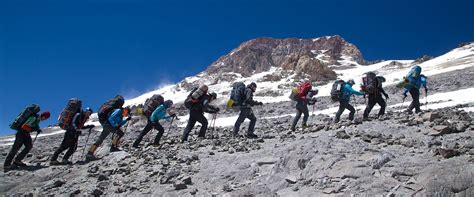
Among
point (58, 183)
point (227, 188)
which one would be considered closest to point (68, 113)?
point (58, 183)

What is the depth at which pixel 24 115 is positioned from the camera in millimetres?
12141

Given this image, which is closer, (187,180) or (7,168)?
(187,180)

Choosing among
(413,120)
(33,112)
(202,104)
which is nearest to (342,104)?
(413,120)

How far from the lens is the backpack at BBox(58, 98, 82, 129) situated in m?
12.3

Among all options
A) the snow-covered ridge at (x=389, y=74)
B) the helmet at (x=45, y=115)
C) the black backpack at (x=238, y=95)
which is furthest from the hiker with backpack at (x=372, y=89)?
the snow-covered ridge at (x=389, y=74)

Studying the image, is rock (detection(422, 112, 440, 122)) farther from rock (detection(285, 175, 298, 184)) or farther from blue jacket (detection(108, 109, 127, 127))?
blue jacket (detection(108, 109, 127, 127))

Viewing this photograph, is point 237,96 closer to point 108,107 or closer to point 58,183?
point 108,107

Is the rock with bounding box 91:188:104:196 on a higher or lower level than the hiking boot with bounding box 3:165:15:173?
lower

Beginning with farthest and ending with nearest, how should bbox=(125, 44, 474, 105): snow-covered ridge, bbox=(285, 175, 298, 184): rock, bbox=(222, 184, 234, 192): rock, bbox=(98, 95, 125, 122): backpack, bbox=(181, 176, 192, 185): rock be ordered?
bbox=(125, 44, 474, 105): snow-covered ridge → bbox=(98, 95, 125, 122): backpack → bbox=(181, 176, 192, 185): rock → bbox=(222, 184, 234, 192): rock → bbox=(285, 175, 298, 184): rock

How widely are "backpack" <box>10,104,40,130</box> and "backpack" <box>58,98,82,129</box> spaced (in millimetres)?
828

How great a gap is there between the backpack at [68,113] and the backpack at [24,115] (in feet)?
2.72

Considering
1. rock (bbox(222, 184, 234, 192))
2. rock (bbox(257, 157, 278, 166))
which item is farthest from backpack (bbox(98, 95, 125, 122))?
rock (bbox(222, 184, 234, 192))

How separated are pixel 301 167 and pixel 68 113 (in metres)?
8.17

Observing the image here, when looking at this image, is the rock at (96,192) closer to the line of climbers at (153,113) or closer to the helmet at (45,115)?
the line of climbers at (153,113)
